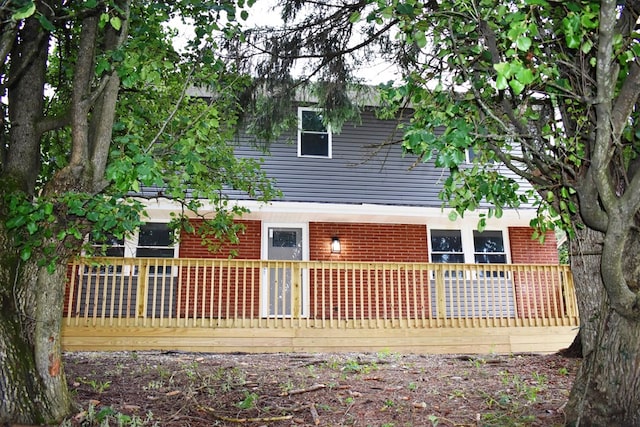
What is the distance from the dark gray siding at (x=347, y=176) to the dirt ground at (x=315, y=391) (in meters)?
4.93

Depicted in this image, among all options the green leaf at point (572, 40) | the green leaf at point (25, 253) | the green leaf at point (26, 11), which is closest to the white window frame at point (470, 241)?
the green leaf at point (572, 40)

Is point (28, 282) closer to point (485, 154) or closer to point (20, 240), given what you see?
point (20, 240)

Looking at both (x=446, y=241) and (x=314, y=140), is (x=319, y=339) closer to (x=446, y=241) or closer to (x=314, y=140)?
(x=446, y=241)

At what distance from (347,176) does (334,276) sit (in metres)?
2.42

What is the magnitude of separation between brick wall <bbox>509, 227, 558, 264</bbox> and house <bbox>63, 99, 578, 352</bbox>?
0.03m

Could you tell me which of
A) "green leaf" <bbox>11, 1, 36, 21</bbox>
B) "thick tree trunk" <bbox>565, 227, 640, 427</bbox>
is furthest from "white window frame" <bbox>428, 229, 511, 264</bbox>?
"green leaf" <bbox>11, 1, 36, 21</bbox>

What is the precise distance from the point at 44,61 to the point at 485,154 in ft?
13.4

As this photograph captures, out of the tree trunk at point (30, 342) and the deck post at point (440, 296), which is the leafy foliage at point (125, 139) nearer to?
the tree trunk at point (30, 342)

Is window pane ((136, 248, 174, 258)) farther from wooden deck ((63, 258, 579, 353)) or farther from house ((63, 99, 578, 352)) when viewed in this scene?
wooden deck ((63, 258, 579, 353))

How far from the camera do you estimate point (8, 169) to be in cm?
405

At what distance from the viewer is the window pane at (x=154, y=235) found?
10.9 m

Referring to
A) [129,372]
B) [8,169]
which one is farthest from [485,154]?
[129,372]

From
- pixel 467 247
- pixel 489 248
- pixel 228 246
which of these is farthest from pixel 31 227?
pixel 489 248

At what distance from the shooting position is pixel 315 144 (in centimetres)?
1178
